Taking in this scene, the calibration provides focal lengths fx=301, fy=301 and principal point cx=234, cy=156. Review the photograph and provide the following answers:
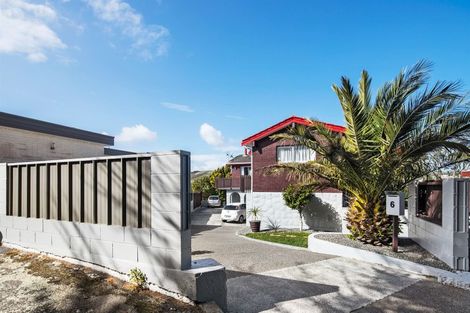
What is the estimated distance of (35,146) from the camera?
1223 cm

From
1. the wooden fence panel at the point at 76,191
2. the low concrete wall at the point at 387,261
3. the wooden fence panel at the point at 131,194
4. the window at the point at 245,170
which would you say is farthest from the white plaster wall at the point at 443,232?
the window at the point at 245,170

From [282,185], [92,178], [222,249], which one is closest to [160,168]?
[92,178]

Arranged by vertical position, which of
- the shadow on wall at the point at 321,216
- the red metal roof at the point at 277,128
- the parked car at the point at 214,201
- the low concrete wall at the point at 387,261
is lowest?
the parked car at the point at 214,201

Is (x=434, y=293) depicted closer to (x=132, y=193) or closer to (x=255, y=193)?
(x=132, y=193)

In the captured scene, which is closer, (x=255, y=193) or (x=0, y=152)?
(x=0, y=152)

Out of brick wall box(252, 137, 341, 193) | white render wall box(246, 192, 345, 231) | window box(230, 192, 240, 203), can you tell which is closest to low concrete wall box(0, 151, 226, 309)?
brick wall box(252, 137, 341, 193)

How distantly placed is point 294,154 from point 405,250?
29.4 ft

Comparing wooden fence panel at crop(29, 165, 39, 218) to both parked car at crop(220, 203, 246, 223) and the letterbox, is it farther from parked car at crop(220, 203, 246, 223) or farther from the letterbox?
parked car at crop(220, 203, 246, 223)

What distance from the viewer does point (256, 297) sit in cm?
557

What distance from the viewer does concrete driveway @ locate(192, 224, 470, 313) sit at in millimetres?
5258

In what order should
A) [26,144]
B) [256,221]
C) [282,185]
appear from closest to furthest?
[26,144] → [256,221] → [282,185]

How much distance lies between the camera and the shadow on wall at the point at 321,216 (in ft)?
52.8

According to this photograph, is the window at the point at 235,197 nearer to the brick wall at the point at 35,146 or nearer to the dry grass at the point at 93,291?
the brick wall at the point at 35,146

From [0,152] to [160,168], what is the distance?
30.6 ft
